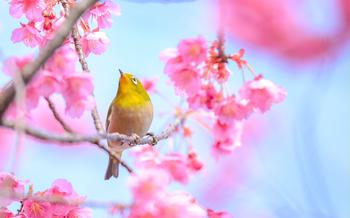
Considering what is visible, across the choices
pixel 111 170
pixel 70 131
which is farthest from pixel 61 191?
pixel 111 170

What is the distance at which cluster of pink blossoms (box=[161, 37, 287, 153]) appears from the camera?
103 inches

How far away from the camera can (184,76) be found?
274 cm

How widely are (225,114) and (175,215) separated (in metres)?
0.90

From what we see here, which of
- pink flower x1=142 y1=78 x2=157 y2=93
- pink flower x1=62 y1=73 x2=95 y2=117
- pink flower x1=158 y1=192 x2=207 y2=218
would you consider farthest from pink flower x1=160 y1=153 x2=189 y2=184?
pink flower x1=142 y1=78 x2=157 y2=93

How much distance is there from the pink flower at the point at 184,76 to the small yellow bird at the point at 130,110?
4.35ft

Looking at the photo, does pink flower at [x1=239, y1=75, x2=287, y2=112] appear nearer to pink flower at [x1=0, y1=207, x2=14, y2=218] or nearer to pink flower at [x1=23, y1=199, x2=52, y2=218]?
pink flower at [x1=23, y1=199, x2=52, y2=218]

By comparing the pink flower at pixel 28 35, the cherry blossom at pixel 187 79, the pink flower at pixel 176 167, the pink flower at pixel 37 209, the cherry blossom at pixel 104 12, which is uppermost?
the cherry blossom at pixel 104 12

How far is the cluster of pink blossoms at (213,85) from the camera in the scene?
103 inches

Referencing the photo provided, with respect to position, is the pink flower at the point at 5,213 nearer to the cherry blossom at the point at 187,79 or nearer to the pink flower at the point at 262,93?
the cherry blossom at the point at 187,79

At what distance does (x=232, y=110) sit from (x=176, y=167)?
0.65 m

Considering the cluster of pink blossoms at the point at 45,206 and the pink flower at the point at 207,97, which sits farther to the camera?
the pink flower at the point at 207,97

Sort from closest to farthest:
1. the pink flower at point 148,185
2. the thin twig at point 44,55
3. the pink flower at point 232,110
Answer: the thin twig at point 44,55, the pink flower at point 148,185, the pink flower at point 232,110

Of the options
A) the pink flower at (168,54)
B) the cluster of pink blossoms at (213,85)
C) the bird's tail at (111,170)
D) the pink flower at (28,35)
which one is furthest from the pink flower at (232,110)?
the bird's tail at (111,170)

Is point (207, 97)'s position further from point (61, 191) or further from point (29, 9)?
point (29, 9)
